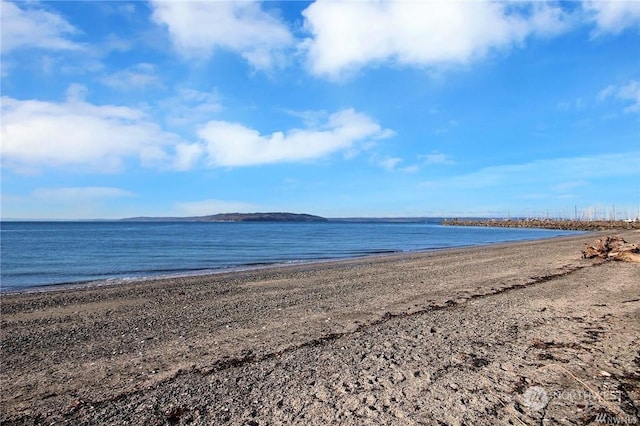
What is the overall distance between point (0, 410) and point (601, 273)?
1731 cm

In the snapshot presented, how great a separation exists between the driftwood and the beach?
7494mm

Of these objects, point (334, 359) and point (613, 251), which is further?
point (613, 251)

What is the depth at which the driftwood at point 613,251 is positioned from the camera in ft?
57.6

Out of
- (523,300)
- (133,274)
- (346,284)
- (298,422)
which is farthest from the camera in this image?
(133,274)

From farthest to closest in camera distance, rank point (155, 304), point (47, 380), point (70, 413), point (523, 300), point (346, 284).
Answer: point (346, 284) → point (155, 304) → point (523, 300) → point (47, 380) → point (70, 413)

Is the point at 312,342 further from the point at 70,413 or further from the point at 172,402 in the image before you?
the point at 70,413

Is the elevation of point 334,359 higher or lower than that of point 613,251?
lower

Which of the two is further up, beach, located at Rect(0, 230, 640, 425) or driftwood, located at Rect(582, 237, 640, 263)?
driftwood, located at Rect(582, 237, 640, 263)

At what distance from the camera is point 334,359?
591cm

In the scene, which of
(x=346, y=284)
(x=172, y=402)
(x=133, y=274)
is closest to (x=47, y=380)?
(x=172, y=402)

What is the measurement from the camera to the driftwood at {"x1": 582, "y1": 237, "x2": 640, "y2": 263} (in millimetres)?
17562

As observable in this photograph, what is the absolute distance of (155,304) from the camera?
11.2m

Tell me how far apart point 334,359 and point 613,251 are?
61.3 ft

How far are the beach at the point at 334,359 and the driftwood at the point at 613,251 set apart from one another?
749 cm
